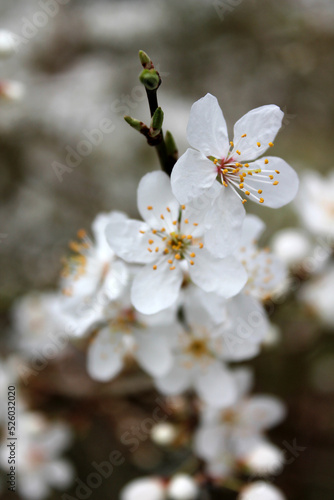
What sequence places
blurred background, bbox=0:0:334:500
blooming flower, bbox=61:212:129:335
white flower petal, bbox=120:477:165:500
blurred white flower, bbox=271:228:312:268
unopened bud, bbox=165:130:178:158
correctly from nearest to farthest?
unopened bud, bbox=165:130:178:158 < blooming flower, bbox=61:212:129:335 < white flower petal, bbox=120:477:165:500 < blurred white flower, bbox=271:228:312:268 < blurred background, bbox=0:0:334:500

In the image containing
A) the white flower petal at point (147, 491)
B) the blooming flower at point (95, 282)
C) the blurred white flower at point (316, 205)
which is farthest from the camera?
the blurred white flower at point (316, 205)

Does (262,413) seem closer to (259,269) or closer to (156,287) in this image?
(259,269)

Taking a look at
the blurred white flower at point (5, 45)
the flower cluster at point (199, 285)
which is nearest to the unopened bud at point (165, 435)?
the flower cluster at point (199, 285)

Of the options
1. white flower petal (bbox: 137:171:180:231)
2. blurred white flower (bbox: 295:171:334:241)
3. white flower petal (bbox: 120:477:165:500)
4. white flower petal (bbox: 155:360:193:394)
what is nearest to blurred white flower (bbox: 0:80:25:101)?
white flower petal (bbox: 137:171:180:231)

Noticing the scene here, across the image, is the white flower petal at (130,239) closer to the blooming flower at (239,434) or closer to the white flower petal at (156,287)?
the white flower petal at (156,287)

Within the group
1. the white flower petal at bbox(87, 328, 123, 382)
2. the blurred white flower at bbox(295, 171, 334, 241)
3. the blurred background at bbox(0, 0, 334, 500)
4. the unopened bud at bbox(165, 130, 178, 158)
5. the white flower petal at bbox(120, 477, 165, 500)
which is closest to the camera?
the unopened bud at bbox(165, 130, 178, 158)

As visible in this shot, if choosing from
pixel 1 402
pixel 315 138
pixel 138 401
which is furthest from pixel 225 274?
pixel 315 138

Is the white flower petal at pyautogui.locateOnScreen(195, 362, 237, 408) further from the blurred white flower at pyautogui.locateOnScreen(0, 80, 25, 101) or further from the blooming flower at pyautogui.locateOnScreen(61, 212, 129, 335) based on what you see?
the blurred white flower at pyautogui.locateOnScreen(0, 80, 25, 101)

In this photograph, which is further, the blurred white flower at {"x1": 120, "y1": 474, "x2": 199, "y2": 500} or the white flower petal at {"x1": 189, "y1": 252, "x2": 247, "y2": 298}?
the blurred white flower at {"x1": 120, "y1": 474, "x2": 199, "y2": 500}
